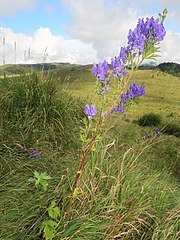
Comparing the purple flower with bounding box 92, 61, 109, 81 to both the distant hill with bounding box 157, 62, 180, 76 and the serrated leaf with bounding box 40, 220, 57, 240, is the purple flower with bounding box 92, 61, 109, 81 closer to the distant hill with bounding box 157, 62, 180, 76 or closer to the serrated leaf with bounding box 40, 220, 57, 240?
the serrated leaf with bounding box 40, 220, 57, 240

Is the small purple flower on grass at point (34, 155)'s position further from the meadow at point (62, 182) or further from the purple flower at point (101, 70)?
the purple flower at point (101, 70)

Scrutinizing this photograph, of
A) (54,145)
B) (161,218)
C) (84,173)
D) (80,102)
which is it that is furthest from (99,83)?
(80,102)

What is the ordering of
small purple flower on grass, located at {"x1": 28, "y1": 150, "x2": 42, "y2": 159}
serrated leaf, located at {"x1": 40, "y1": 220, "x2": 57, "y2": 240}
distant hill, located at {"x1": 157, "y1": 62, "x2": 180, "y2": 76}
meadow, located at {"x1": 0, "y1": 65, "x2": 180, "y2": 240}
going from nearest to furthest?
serrated leaf, located at {"x1": 40, "y1": 220, "x2": 57, "y2": 240} → meadow, located at {"x1": 0, "y1": 65, "x2": 180, "y2": 240} → small purple flower on grass, located at {"x1": 28, "y1": 150, "x2": 42, "y2": 159} → distant hill, located at {"x1": 157, "y1": 62, "x2": 180, "y2": 76}

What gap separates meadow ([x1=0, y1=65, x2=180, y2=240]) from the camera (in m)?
2.60

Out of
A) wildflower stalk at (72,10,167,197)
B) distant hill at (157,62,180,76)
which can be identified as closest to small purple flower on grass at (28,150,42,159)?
wildflower stalk at (72,10,167,197)

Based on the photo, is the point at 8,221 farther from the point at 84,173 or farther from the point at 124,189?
the point at 124,189

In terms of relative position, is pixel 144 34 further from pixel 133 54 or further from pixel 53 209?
pixel 53 209

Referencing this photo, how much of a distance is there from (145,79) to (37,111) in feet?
63.1

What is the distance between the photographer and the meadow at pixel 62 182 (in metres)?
2.60

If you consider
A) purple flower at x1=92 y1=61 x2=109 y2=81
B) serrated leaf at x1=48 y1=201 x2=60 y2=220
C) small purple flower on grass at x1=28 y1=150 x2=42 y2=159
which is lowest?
small purple flower on grass at x1=28 y1=150 x2=42 y2=159

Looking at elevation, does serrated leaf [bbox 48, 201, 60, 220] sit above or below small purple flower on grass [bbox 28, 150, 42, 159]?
above

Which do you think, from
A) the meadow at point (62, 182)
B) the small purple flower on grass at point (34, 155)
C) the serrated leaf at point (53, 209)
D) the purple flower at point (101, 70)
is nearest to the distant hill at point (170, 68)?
the meadow at point (62, 182)

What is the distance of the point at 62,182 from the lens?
122 inches

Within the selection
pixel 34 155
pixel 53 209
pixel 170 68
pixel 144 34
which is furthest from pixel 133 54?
pixel 170 68
